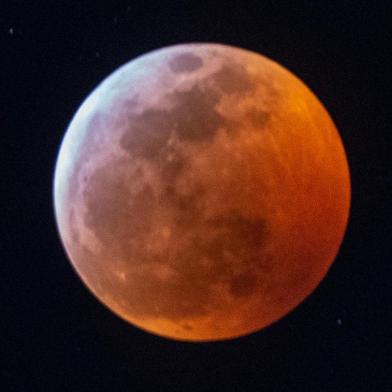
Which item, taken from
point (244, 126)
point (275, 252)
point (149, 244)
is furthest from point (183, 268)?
point (244, 126)

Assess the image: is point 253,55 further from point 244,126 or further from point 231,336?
point 231,336

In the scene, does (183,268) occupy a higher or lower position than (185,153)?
lower

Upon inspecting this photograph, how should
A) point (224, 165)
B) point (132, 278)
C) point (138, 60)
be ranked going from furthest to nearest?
point (138, 60) < point (132, 278) < point (224, 165)

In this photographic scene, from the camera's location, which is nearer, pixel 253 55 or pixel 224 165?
pixel 224 165

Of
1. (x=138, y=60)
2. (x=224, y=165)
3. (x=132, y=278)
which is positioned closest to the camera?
(x=224, y=165)

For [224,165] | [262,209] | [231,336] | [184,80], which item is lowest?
[231,336]

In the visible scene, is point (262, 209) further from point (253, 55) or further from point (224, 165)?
point (253, 55)

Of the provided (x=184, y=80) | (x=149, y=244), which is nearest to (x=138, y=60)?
(x=184, y=80)
